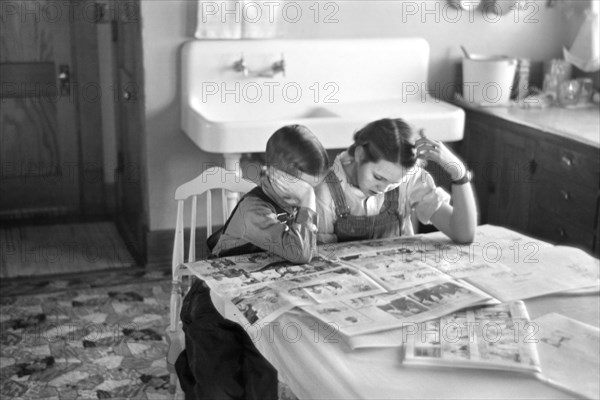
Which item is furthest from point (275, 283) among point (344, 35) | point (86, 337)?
point (344, 35)

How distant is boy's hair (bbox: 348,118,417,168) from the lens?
1.95m

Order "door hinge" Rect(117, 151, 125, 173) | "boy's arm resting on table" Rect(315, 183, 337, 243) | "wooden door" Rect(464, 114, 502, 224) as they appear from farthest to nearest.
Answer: "door hinge" Rect(117, 151, 125, 173), "wooden door" Rect(464, 114, 502, 224), "boy's arm resting on table" Rect(315, 183, 337, 243)

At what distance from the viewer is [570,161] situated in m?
3.17

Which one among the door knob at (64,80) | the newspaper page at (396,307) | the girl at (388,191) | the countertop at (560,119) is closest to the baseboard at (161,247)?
the door knob at (64,80)

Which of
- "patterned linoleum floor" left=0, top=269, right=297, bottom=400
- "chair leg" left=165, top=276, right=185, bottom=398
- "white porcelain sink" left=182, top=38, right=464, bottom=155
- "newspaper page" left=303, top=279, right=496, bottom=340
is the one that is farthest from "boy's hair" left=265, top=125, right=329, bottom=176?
"white porcelain sink" left=182, top=38, right=464, bottom=155

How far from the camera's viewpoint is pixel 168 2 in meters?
3.45

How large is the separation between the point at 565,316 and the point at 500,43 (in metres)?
2.64

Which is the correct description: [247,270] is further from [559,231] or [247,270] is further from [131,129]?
[131,129]

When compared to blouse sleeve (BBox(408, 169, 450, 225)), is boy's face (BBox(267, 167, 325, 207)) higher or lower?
higher

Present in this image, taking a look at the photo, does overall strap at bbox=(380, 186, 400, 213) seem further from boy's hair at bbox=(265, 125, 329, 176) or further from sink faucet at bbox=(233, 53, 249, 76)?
sink faucet at bbox=(233, 53, 249, 76)

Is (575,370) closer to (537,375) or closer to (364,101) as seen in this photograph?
(537,375)

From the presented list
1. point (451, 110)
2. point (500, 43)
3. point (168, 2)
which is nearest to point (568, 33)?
point (500, 43)

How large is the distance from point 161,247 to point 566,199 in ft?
5.72

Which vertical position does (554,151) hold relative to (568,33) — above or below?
below
